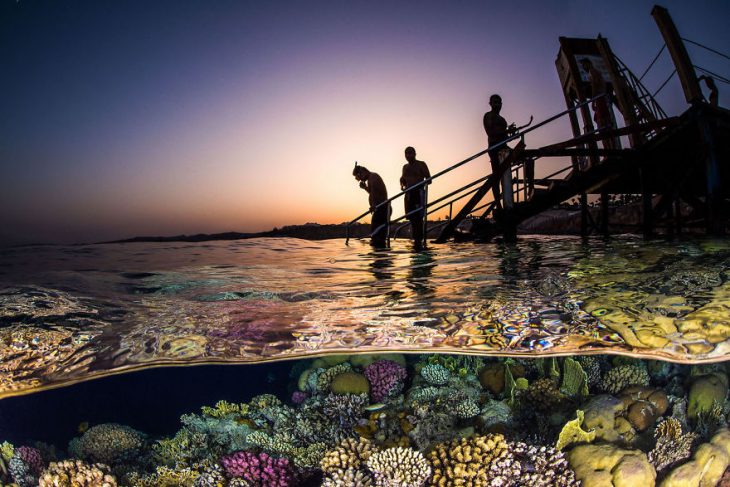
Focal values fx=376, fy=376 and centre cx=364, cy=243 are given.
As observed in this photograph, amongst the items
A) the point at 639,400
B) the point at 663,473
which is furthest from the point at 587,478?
the point at 639,400

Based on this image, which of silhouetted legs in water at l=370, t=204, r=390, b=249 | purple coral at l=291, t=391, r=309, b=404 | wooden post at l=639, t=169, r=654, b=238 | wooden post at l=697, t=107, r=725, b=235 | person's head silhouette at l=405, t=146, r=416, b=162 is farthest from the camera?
silhouetted legs in water at l=370, t=204, r=390, b=249

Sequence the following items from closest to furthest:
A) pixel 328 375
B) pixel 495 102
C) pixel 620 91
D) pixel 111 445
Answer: pixel 111 445 → pixel 328 375 → pixel 495 102 → pixel 620 91

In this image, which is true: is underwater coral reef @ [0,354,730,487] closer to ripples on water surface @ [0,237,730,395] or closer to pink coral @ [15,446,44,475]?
pink coral @ [15,446,44,475]

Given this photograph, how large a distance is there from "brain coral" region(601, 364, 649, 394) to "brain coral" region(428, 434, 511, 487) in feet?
10.4

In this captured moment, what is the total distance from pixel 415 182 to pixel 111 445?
9371 mm

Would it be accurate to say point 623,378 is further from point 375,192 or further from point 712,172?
point 375,192

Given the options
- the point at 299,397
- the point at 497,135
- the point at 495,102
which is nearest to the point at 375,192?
the point at 497,135

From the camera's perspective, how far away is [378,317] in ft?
15.8

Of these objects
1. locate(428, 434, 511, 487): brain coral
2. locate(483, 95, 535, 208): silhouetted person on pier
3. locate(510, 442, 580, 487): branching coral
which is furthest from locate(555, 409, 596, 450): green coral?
locate(483, 95, 535, 208): silhouetted person on pier

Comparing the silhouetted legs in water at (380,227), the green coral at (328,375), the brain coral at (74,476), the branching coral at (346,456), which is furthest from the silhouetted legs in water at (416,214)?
the brain coral at (74,476)

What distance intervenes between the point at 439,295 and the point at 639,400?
404cm

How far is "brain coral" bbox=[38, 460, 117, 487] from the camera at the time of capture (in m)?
6.16

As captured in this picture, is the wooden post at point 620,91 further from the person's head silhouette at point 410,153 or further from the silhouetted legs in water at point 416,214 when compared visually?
the silhouetted legs in water at point 416,214

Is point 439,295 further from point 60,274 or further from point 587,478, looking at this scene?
point 60,274
